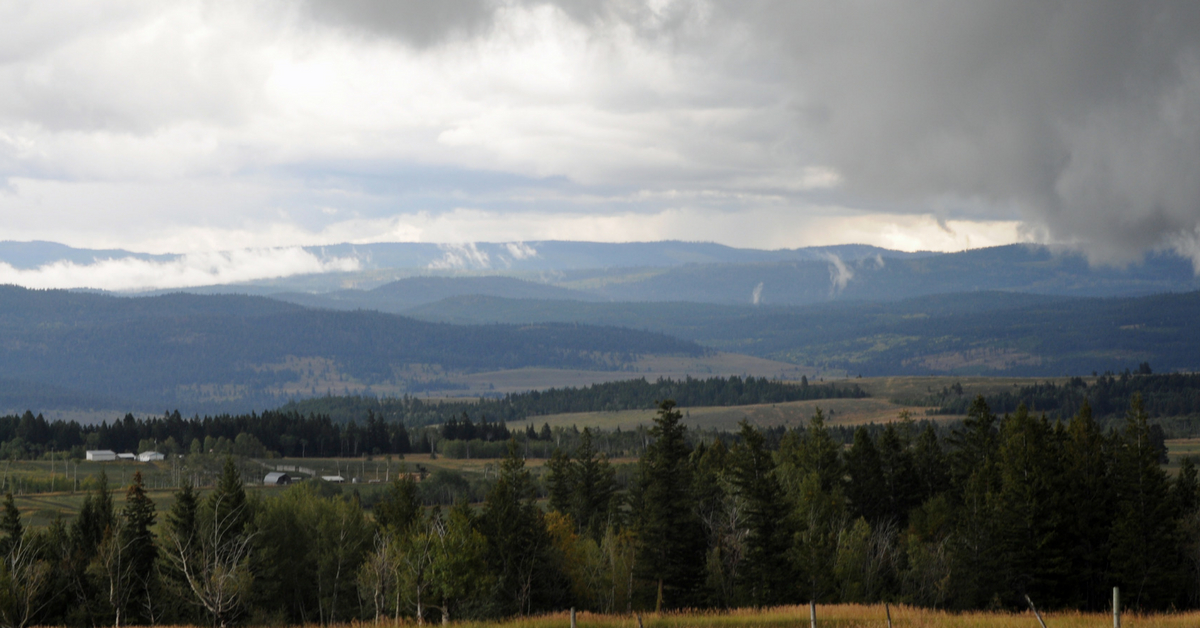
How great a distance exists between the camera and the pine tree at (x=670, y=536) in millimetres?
77562

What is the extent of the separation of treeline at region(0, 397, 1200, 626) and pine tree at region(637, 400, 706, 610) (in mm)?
126

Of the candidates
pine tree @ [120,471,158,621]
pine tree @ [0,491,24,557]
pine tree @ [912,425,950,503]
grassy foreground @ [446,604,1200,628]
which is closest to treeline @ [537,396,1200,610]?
pine tree @ [912,425,950,503]

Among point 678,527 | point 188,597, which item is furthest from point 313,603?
point 678,527

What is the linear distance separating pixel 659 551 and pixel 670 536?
53.1 inches

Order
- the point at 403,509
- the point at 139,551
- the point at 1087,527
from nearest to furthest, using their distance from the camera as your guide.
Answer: the point at 1087,527 → the point at 139,551 → the point at 403,509

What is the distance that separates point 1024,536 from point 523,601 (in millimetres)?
37032

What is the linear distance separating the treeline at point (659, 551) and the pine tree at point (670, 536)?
0.41 ft

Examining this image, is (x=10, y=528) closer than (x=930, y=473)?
Answer: Yes

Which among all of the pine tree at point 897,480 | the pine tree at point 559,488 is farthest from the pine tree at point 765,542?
the pine tree at point 559,488

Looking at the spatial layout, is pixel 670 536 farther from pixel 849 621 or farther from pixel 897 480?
pixel 897 480

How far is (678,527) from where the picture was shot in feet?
258

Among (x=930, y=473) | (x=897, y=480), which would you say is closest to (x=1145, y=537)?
(x=897, y=480)

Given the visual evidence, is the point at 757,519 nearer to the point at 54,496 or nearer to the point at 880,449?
the point at 880,449

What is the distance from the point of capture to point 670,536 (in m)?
78.1
